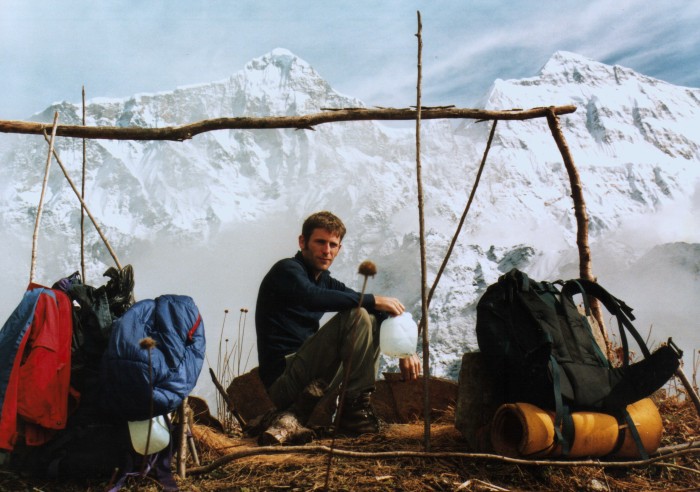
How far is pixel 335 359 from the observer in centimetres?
382

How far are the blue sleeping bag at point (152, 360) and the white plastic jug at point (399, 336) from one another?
1023 millimetres

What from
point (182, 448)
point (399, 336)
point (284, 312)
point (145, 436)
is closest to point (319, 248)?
point (284, 312)

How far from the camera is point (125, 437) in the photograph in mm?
3137

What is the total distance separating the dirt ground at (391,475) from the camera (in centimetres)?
297

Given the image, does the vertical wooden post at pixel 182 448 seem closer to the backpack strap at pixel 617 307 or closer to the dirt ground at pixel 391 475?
the dirt ground at pixel 391 475

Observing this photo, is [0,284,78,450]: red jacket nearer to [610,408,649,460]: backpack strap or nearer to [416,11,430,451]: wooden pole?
[416,11,430,451]: wooden pole

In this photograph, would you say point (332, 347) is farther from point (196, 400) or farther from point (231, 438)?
point (196, 400)

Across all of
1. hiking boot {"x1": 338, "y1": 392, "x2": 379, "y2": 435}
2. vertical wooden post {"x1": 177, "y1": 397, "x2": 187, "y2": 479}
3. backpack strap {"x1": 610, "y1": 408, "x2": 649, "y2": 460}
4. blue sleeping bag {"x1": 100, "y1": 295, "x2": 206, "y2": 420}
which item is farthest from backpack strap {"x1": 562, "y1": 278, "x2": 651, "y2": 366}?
vertical wooden post {"x1": 177, "y1": 397, "x2": 187, "y2": 479}

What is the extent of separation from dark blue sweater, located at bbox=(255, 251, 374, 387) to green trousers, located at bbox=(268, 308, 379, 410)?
0.13 meters

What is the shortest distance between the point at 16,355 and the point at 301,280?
1574mm

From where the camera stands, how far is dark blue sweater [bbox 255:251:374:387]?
3.82 meters

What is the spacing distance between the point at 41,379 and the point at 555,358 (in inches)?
97.6

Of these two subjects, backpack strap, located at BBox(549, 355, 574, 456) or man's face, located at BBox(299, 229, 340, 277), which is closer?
backpack strap, located at BBox(549, 355, 574, 456)

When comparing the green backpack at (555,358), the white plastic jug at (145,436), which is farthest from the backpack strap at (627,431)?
the white plastic jug at (145,436)
